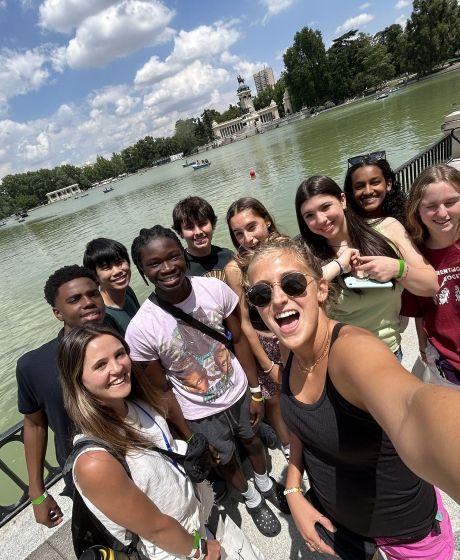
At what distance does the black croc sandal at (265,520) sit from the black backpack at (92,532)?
1281 mm

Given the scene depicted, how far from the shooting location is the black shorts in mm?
2389

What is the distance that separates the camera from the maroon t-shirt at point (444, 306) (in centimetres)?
198

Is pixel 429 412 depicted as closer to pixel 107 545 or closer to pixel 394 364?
pixel 394 364

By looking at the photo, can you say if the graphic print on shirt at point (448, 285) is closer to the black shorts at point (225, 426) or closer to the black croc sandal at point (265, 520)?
the black shorts at point (225, 426)

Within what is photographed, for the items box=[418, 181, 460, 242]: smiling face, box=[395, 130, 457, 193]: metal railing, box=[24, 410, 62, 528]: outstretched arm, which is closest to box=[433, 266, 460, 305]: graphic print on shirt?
box=[418, 181, 460, 242]: smiling face

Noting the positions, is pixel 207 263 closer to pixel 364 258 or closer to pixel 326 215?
pixel 326 215

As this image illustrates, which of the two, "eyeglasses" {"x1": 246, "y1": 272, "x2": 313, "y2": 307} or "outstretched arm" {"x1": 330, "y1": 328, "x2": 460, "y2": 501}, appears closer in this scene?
"outstretched arm" {"x1": 330, "y1": 328, "x2": 460, "y2": 501}

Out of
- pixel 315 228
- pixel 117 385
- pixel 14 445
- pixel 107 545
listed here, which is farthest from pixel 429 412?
pixel 14 445

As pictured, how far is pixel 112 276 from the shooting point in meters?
3.35

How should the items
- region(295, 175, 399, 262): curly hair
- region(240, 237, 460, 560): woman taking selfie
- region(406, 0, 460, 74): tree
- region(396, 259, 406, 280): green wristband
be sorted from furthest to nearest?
region(406, 0, 460, 74): tree, region(295, 175, 399, 262): curly hair, region(396, 259, 406, 280): green wristband, region(240, 237, 460, 560): woman taking selfie

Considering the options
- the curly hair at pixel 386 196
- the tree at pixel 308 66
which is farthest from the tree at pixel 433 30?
the curly hair at pixel 386 196

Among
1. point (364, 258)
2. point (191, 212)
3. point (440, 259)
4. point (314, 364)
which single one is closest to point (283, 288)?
point (314, 364)

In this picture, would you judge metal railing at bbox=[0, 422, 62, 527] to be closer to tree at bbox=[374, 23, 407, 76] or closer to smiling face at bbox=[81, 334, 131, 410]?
smiling face at bbox=[81, 334, 131, 410]

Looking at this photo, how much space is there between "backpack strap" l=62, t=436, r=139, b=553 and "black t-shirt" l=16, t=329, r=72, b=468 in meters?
0.75
